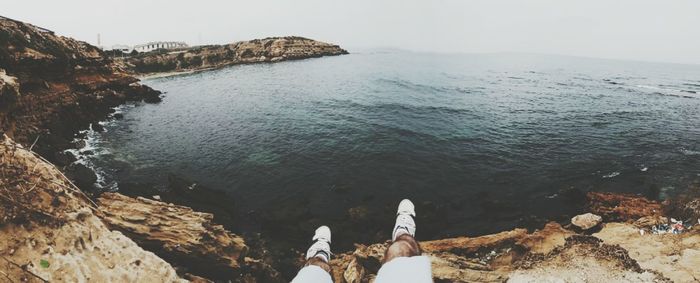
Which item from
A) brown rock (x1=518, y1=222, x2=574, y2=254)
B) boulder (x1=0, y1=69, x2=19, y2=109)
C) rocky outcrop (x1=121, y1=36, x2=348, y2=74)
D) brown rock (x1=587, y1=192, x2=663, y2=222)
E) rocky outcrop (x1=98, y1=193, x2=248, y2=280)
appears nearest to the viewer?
rocky outcrop (x1=98, y1=193, x2=248, y2=280)

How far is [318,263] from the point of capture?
6883mm

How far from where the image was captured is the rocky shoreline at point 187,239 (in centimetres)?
622

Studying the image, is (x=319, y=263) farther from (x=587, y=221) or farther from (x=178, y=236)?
(x=587, y=221)

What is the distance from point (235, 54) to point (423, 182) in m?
110

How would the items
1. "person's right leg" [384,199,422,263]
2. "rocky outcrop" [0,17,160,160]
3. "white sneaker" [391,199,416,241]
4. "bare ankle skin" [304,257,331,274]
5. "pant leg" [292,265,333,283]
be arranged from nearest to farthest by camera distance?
"pant leg" [292,265,333,283] < "person's right leg" [384,199,422,263] < "bare ankle skin" [304,257,331,274] < "white sneaker" [391,199,416,241] < "rocky outcrop" [0,17,160,160]

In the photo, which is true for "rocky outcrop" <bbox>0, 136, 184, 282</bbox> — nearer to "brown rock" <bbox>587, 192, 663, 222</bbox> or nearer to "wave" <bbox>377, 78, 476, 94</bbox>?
"brown rock" <bbox>587, 192, 663, 222</bbox>

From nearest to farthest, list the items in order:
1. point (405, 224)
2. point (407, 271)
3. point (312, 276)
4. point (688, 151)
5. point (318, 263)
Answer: point (407, 271), point (312, 276), point (318, 263), point (405, 224), point (688, 151)

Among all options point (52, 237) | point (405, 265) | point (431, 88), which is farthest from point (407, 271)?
point (431, 88)

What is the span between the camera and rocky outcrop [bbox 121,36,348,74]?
3654 inches

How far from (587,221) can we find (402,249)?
46.7 feet

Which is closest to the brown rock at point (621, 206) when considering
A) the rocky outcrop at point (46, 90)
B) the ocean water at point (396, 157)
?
the ocean water at point (396, 157)

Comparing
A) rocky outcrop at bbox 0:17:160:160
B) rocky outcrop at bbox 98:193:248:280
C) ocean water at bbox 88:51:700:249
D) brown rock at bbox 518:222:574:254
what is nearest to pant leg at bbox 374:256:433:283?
rocky outcrop at bbox 98:193:248:280

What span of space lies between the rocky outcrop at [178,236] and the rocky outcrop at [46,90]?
13.0 m

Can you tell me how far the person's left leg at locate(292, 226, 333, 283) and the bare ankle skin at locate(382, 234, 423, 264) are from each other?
1.15 meters
